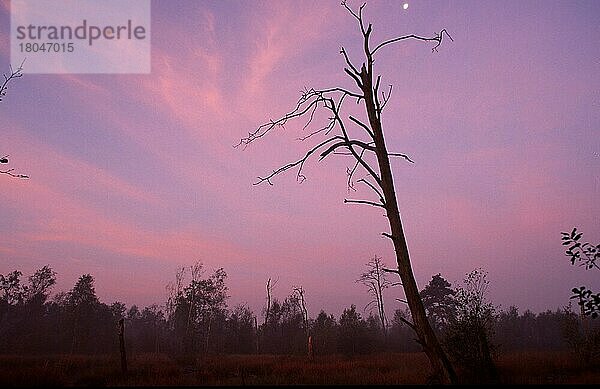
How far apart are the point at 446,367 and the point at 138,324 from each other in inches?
3679

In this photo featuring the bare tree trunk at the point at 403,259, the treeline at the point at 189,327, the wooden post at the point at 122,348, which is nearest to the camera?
the bare tree trunk at the point at 403,259

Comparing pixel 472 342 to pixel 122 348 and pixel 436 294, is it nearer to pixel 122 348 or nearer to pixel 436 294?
pixel 122 348

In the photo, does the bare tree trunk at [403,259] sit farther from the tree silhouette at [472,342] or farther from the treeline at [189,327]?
the treeline at [189,327]

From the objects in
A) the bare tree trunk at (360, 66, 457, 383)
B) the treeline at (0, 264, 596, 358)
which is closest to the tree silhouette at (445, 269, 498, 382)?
the bare tree trunk at (360, 66, 457, 383)

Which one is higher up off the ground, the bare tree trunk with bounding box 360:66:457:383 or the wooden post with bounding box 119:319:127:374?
the bare tree trunk with bounding box 360:66:457:383

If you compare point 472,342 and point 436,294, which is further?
point 436,294

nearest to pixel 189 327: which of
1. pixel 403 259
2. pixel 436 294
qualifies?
pixel 436 294

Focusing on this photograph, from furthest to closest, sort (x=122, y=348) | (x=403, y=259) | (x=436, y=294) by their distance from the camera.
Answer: (x=436, y=294) < (x=122, y=348) < (x=403, y=259)

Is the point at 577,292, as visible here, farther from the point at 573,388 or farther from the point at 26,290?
the point at 26,290

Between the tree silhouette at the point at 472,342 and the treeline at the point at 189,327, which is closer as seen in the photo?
the tree silhouette at the point at 472,342

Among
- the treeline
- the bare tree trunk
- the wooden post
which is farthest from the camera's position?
the treeline

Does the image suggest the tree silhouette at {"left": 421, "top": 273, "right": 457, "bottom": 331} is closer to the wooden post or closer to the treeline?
the treeline

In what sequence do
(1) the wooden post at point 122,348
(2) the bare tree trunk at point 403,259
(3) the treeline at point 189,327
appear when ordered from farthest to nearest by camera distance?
1. (3) the treeline at point 189,327
2. (1) the wooden post at point 122,348
3. (2) the bare tree trunk at point 403,259

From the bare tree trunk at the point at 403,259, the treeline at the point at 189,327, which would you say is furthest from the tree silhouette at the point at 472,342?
A: the treeline at the point at 189,327
